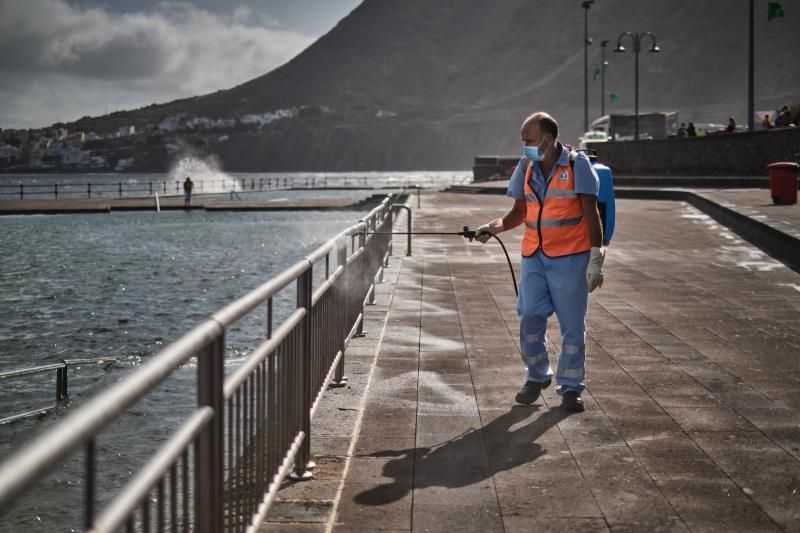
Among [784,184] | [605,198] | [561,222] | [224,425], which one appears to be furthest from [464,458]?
[784,184]

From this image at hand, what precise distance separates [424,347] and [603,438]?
10.9ft

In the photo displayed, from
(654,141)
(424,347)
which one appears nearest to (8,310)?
(424,347)

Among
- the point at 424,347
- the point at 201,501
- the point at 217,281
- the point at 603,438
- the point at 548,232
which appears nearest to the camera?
the point at 201,501

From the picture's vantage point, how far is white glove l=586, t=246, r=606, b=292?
6.29m

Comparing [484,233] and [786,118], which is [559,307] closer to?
[484,233]

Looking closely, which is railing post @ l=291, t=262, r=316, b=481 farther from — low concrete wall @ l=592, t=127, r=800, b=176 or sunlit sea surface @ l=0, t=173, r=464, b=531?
low concrete wall @ l=592, t=127, r=800, b=176

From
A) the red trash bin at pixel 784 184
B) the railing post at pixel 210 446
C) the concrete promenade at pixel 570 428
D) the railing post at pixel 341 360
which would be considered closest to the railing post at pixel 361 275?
the concrete promenade at pixel 570 428

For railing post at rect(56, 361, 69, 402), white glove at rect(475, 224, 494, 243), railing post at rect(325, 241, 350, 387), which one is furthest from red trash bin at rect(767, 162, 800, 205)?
railing post at rect(325, 241, 350, 387)

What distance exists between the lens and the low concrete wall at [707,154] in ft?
117

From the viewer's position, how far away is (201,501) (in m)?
2.92

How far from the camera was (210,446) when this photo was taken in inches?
116

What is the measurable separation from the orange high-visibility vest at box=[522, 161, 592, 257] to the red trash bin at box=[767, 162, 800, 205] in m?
19.3

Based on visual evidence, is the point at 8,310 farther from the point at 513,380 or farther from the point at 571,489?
the point at 571,489

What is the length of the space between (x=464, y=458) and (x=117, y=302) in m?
22.1
